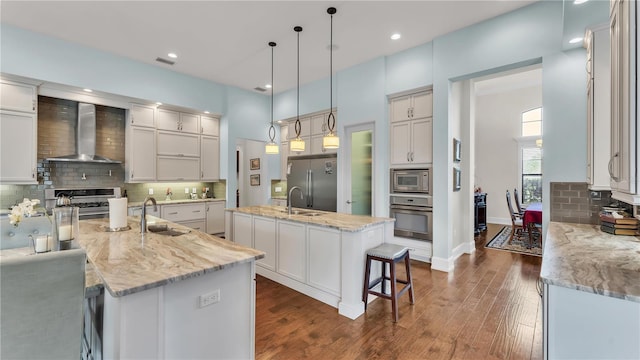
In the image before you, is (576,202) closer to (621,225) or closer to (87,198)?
(621,225)

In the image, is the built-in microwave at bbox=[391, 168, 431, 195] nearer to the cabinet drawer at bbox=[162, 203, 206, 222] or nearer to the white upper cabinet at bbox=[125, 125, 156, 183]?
the cabinet drawer at bbox=[162, 203, 206, 222]

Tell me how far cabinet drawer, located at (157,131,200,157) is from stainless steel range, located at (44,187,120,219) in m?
1.10

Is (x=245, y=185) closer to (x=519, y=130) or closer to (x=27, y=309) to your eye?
(x=27, y=309)

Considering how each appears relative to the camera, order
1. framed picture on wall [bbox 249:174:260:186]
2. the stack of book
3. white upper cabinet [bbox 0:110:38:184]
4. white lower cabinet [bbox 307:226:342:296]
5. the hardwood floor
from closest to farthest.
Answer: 1. the hardwood floor
2. the stack of book
3. white lower cabinet [bbox 307:226:342:296]
4. white upper cabinet [bbox 0:110:38:184]
5. framed picture on wall [bbox 249:174:260:186]

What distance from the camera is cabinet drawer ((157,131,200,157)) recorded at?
5.23 m

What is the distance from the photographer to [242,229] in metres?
3.95

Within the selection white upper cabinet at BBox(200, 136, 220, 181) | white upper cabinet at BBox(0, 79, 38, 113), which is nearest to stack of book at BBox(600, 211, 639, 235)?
white upper cabinet at BBox(200, 136, 220, 181)

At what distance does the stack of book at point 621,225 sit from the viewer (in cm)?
225

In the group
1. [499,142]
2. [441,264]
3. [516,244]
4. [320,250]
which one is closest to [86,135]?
[320,250]

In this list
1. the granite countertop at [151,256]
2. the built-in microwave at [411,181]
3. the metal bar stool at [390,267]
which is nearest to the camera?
the granite countertop at [151,256]

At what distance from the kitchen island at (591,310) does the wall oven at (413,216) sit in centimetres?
271

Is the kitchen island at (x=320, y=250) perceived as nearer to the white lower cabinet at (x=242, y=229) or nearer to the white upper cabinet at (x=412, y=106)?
the white lower cabinet at (x=242, y=229)

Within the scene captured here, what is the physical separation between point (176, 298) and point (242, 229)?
2.55 m

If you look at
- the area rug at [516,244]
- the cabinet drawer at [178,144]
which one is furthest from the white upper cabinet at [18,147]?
the area rug at [516,244]
